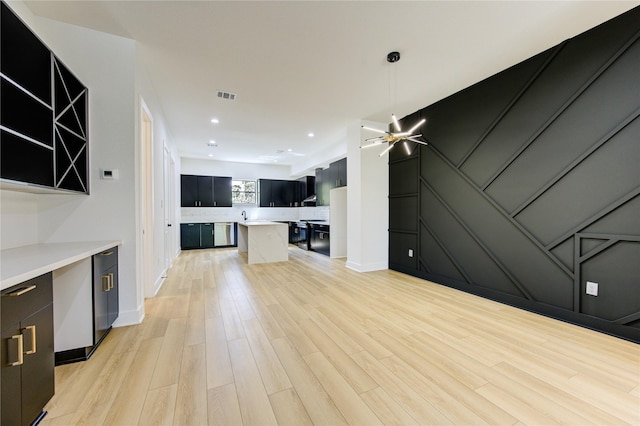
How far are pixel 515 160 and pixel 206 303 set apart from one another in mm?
4334

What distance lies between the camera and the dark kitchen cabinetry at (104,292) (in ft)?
6.66

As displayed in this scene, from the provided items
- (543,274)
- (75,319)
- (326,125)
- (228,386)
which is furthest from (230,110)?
(543,274)

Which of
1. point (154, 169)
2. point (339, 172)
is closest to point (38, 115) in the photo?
point (154, 169)

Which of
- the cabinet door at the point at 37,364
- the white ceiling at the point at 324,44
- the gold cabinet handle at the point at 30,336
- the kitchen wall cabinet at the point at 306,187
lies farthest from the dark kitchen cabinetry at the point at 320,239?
the gold cabinet handle at the point at 30,336

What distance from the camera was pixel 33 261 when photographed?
1496 mm

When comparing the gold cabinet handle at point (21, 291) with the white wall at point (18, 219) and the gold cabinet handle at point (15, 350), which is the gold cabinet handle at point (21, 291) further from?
the white wall at point (18, 219)

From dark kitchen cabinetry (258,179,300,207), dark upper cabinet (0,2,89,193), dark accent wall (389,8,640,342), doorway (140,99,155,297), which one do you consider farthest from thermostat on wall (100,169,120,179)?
dark kitchen cabinetry (258,179,300,207)

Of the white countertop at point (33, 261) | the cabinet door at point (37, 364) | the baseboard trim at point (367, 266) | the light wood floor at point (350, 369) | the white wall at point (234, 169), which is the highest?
the white wall at point (234, 169)

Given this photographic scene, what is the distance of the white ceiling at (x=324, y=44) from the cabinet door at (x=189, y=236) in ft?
14.2

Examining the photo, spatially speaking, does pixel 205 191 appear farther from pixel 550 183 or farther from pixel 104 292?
pixel 550 183

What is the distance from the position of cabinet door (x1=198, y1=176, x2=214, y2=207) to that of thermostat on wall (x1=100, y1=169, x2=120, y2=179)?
582cm

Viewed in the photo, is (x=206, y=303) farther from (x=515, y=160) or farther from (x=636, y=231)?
(x=636, y=231)

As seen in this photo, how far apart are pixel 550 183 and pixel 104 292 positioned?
463 centimetres

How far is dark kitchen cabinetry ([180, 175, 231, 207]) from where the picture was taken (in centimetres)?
788
